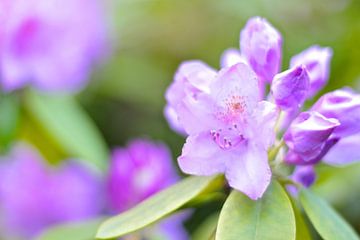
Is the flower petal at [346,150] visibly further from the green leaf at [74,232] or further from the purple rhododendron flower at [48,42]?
the purple rhododendron flower at [48,42]

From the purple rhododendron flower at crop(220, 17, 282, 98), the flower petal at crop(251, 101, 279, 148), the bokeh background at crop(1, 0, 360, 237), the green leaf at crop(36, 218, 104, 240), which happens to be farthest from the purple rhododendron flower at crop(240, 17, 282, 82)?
the bokeh background at crop(1, 0, 360, 237)

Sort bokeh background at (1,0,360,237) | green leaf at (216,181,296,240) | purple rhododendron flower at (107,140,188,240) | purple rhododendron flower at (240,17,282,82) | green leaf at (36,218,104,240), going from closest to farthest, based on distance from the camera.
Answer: green leaf at (216,181,296,240) → purple rhododendron flower at (240,17,282,82) → green leaf at (36,218,104,240) → purple rhododendron flower at (107,140,188,240) → bokeh background at (1,0,360,237)

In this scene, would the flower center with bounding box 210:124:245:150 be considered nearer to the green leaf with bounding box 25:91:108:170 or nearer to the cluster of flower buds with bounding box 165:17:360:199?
the cluster of flower buds with bounding box 165:17:360:199

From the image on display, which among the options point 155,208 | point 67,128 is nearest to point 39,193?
point 67,128

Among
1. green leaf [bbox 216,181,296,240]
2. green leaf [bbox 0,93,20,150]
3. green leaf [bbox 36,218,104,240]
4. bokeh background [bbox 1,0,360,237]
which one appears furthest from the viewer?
bokeh background [bbox 1,0,360,237]

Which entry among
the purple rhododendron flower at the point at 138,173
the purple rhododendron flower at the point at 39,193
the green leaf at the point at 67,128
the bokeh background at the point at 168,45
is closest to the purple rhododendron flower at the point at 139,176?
the purple rhododendron flower at the point at 138,173

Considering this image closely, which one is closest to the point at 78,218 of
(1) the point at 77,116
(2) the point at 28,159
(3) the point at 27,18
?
(2) the point at 28,159

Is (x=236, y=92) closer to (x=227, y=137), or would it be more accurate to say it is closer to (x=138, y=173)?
(x=227, y=137)
